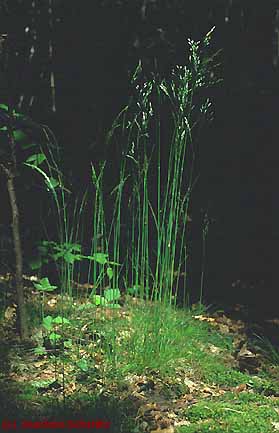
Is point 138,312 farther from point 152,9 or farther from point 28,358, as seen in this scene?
point 152,9

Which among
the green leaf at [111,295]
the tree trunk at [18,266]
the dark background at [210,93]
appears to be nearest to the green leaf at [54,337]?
the tree trunk at [18,266]

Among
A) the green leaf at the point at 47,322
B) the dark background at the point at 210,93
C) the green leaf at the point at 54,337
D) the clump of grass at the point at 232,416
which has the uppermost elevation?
the dark background at the point at 210,93

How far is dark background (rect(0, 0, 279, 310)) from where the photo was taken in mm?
5215

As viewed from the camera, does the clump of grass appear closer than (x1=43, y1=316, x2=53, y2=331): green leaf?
Yes

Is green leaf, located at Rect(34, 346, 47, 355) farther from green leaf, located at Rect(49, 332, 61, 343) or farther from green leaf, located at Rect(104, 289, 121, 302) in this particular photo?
green leaf, located at Rect(104, 289, 121, 302)

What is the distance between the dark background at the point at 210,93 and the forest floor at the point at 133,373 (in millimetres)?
1259

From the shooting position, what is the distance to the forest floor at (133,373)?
3029 millimetres

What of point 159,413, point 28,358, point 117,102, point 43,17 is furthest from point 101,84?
point 159,413

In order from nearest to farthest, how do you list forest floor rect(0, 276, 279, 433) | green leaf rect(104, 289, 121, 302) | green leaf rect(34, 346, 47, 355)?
forest floor rect(0, 276, 279, 433) < green leaf rect(34, 346, 47, 355) < green leaf rect(104, 289, 121, 302)

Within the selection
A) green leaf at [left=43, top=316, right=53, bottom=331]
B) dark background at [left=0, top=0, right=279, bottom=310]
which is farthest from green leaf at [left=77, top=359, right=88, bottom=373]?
dark background at [left=0, top=0, right=279, bottom=310]

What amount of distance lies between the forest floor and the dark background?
4.13 ft

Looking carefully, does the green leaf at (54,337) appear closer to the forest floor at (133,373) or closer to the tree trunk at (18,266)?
the forest floor at (133,373)

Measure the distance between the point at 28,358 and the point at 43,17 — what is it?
2670 millimetres

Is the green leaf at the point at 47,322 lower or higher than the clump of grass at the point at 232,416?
higher
